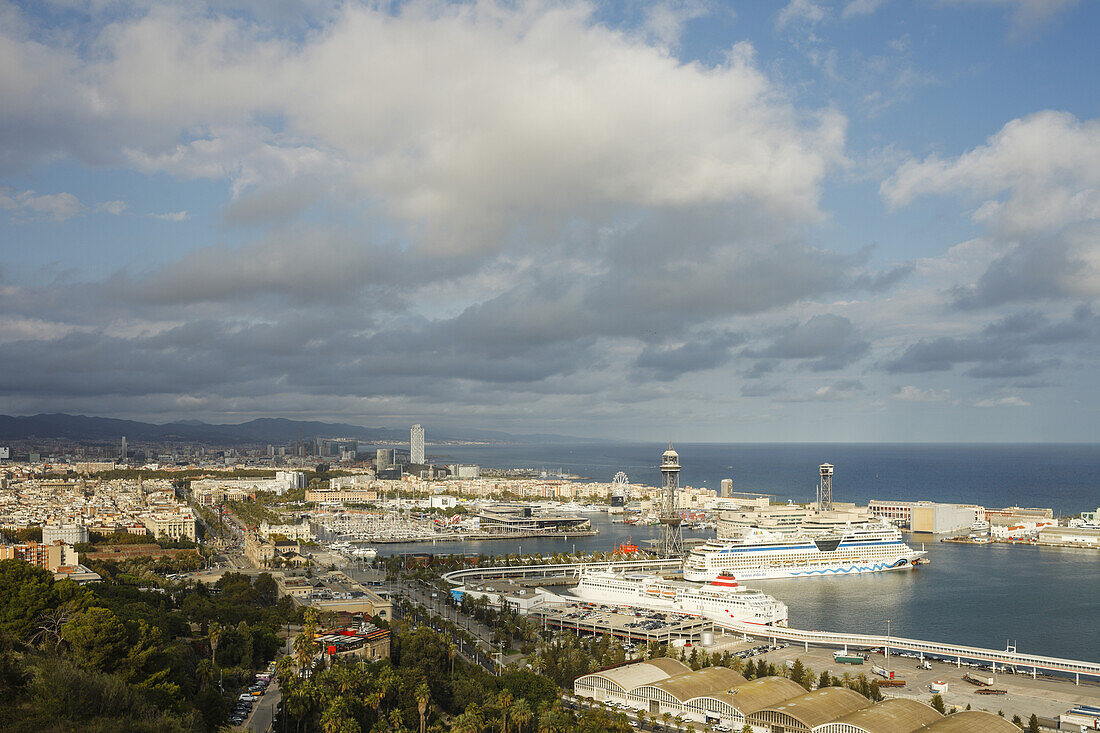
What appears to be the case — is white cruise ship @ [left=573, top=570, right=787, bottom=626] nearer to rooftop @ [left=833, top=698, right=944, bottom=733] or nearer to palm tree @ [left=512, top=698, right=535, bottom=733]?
rooftop @ [left=833, top=698, right=944, bottom=733]

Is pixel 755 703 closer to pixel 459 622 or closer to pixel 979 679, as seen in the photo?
pixel 979 679

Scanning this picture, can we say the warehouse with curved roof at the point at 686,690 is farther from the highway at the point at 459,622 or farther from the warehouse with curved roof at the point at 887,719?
the highway at the point at 459,622

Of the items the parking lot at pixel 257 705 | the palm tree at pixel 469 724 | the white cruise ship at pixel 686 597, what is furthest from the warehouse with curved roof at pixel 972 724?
the white cruise ship at pixel 686 597

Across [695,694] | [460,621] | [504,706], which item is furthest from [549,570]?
[504,706]

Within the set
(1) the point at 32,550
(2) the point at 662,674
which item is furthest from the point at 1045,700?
(1) the point at 32,550

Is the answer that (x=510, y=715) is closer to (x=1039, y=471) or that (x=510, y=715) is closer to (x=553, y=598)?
(x=553, y=598)
